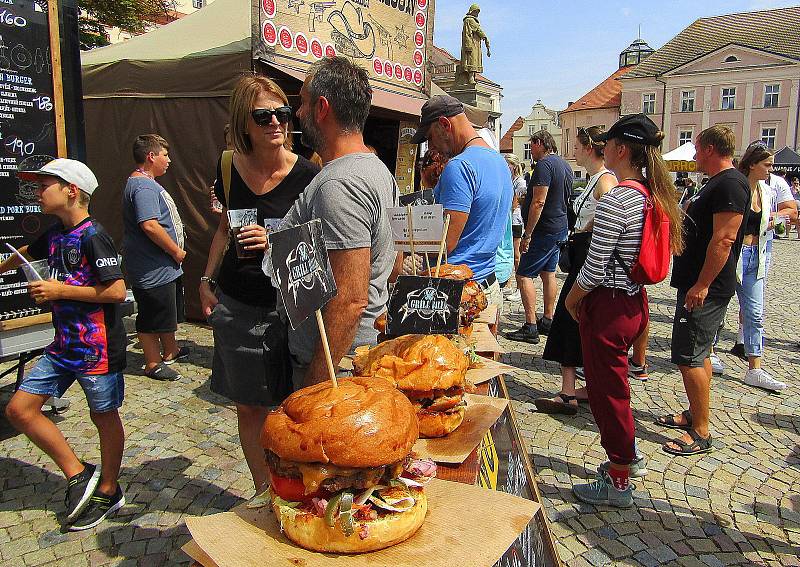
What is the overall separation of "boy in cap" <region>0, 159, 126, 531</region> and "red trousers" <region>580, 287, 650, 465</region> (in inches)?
108

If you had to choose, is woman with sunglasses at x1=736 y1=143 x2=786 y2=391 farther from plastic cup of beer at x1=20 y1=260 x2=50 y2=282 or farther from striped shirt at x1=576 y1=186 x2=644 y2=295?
plastic cup of beer at x1=20 y1=260 x2=50 y2=282

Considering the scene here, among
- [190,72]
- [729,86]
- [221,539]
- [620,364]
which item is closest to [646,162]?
[620,364]

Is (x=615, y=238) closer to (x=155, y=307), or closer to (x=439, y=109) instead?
(x=439, y=109)

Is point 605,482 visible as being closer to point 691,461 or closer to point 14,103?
point 691,461

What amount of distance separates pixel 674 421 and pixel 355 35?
6.19 meters

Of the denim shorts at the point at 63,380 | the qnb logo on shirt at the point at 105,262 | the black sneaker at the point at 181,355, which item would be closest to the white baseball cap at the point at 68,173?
the qnb logo on shirt at the point at 105,262

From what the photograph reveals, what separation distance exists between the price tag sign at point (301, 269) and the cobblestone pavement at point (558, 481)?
2.04m

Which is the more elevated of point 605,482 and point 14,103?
point 14,103

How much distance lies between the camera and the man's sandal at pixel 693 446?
4.08 metres

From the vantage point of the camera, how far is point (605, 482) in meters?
3.45

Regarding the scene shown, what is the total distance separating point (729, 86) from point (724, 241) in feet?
185

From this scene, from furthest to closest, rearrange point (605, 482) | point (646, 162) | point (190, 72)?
1. point (190, 72)
2. point (605, 482)
3. point (646, 162)

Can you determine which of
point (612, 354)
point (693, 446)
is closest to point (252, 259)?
point (612, 354)

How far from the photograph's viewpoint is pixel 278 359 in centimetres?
229
